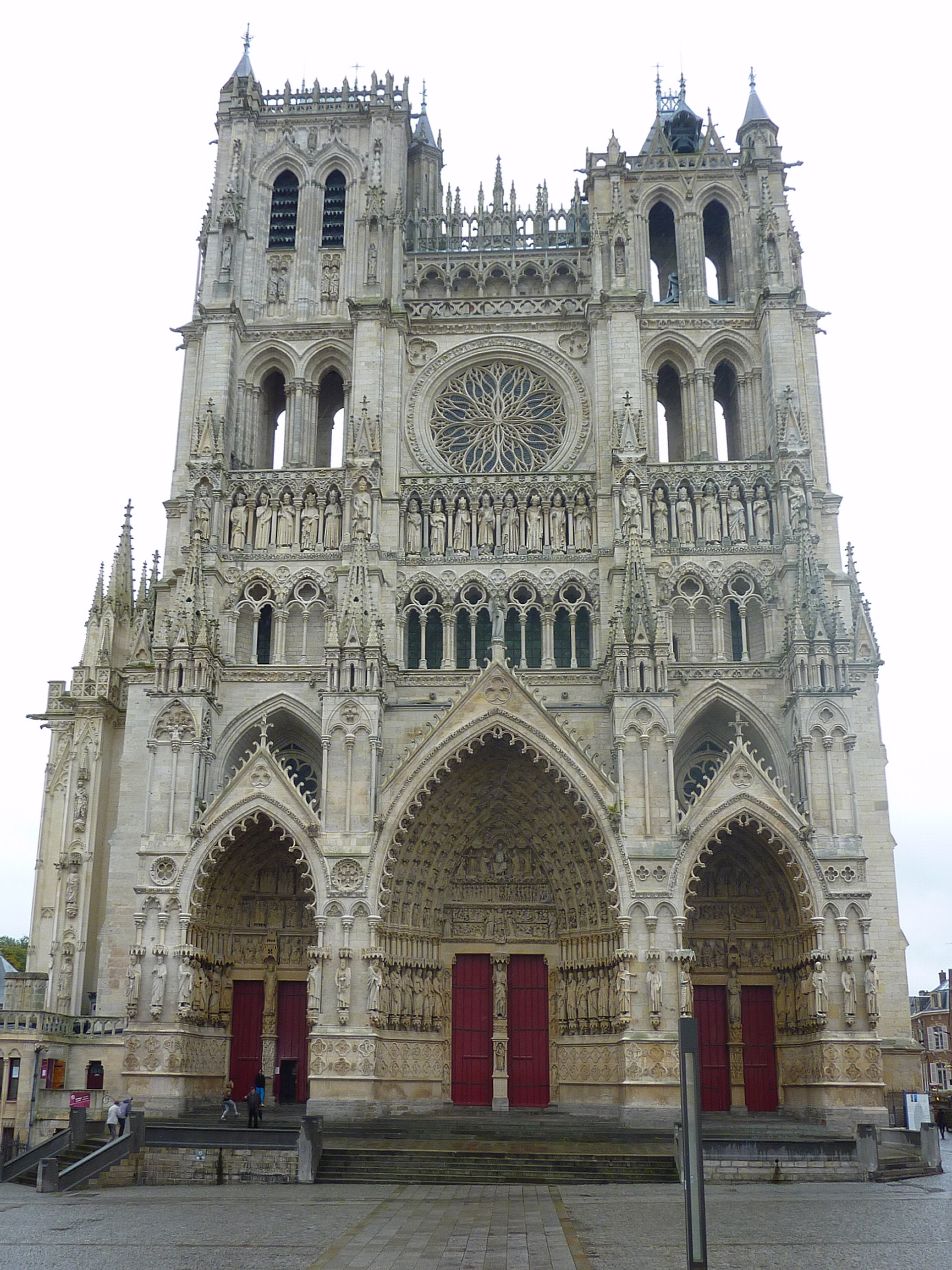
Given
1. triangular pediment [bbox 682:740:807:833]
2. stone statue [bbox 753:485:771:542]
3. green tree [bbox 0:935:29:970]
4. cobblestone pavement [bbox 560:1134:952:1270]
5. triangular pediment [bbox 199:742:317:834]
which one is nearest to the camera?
cobblestone pavement [bbox 560:1134:952:1270]

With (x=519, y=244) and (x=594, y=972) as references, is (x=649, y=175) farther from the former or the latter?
(x=594, y=972)

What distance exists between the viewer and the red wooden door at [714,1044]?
29.9 m

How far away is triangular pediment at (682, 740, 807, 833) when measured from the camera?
28.5 metres

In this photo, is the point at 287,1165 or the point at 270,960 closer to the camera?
the point at 287,1165

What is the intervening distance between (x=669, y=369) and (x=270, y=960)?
70.4ft

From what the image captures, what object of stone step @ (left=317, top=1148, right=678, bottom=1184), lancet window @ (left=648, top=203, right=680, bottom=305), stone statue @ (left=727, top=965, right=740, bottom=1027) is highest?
lancet window @ (left=648, top=203, right=680, bottom=305)

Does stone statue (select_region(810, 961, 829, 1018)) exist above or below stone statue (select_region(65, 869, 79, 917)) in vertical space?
below

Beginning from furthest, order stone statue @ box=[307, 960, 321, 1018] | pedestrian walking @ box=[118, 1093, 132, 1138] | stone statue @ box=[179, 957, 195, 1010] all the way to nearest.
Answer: stone statue @ box=[179, 957, 195, 1010]
stone statue @ box=[307, 960, 321, 1018]
pedestrian walking @ box=[118, 1093, 132, 1138]

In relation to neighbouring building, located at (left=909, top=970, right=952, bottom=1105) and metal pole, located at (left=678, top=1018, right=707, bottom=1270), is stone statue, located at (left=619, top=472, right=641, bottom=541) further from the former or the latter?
neighbouring building, located at (left=909, top=970, right=952, bottom=1105)

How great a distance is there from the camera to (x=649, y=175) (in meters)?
37.8

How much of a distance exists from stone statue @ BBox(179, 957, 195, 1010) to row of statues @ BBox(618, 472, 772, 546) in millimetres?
15886

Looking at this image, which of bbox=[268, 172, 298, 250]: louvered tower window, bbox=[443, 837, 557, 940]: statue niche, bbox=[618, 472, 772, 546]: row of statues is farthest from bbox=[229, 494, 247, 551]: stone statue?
bbox=[443, 837, 557, 940]: statue niche

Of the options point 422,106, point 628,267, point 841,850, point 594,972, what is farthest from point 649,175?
point 594,972

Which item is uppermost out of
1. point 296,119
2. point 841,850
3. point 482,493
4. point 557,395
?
point 296,119
